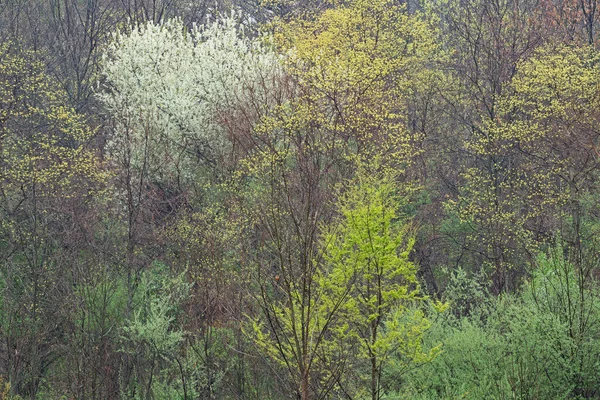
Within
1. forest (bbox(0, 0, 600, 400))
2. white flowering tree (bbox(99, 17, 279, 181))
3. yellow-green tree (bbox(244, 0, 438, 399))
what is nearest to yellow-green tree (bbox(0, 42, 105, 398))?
forest (bbox(0, 0, 600, 400))

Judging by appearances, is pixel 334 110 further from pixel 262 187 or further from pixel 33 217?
pixel 33 217

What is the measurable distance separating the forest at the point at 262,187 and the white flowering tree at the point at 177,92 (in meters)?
0.08

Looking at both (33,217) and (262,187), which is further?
(33,217)

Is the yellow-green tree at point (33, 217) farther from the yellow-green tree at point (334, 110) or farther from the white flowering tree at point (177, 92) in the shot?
the yellow-green tree at point (334, 110)

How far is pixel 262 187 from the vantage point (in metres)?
20.5

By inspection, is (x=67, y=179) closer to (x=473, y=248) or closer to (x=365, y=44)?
(x=365, y=44)

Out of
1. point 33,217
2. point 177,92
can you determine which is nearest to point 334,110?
point 177,92

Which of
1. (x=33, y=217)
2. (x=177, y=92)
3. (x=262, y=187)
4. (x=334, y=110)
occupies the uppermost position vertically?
(x=177, y=92)

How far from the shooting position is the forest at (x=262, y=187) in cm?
1744

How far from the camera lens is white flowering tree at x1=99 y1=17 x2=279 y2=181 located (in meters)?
24.2

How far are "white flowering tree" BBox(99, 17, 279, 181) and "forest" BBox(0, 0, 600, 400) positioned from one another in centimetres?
8

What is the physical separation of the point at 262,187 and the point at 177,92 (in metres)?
6.21

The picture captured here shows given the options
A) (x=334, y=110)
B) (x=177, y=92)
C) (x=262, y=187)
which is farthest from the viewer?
(x=177, y=92)

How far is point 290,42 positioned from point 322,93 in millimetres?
7913
